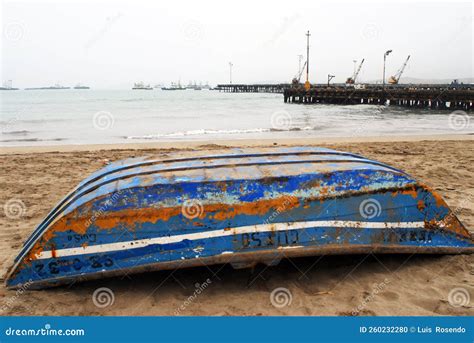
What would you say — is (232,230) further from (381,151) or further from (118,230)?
(381,151)

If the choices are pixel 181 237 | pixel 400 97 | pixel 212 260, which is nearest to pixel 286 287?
pixel 212 260

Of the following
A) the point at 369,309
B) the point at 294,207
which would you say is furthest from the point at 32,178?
the point at 369,309

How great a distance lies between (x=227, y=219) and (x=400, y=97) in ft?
130

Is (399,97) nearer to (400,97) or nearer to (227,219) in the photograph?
(400,97)

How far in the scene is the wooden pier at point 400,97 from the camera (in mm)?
33275

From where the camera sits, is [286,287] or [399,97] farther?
[399,97]

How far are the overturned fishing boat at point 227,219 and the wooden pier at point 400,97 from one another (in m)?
34.2

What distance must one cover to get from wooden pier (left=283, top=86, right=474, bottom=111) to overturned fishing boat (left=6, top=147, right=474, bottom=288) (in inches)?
1345

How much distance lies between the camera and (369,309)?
288 centimetres

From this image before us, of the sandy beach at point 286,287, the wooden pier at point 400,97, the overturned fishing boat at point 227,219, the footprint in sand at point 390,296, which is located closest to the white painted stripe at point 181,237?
the overturned fishing boat at point 227,219

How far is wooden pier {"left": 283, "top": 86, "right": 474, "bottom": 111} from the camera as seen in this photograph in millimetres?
33275

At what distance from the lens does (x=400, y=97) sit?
124 feet

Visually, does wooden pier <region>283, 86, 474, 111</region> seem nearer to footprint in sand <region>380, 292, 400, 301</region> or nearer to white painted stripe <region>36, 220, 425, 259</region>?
footprint in sand <region>380, 292, 400, 301</region>

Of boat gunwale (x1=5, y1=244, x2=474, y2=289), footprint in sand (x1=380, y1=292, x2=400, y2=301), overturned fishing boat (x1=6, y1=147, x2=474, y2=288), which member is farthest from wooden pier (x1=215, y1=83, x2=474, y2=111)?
boat gunwale (x1=5, y1=244, x2=474, y2=289)
